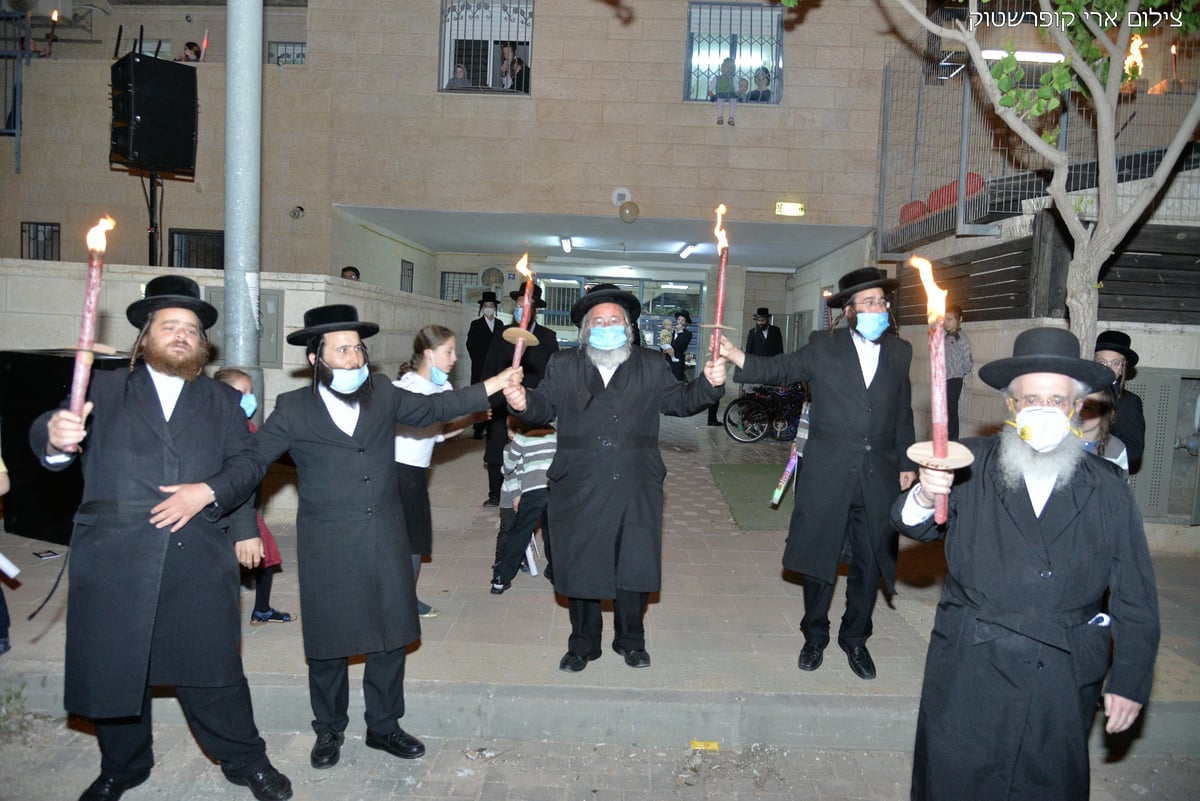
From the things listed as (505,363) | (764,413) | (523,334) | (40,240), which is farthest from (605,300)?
(40,240)

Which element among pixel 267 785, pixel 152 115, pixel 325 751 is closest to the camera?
pixel 267 785

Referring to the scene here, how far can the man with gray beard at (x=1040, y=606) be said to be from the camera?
258cm

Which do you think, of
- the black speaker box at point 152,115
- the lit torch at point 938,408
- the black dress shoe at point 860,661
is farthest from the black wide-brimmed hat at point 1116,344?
the black speaker box at point 152,115

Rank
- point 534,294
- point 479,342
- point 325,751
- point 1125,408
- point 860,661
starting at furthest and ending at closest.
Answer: point 479,342
point 534,294
point 1125,408
point 860,661
point 325,751

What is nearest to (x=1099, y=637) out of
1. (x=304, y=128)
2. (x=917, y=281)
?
(x=917, y=281)

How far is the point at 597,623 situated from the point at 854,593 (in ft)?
4.68

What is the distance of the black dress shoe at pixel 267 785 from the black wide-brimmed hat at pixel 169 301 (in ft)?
6.20

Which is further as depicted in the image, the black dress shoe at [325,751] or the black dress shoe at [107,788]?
the black dress shoe at [325,751]

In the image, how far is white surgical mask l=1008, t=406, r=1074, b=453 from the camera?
2621 millimetres

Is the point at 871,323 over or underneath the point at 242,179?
underneath

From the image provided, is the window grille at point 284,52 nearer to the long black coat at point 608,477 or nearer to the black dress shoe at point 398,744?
the long black coat at point 608,477

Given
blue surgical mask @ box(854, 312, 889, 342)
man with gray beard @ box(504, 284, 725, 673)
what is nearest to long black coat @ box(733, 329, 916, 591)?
blue surgical mask @ box(854, 312, 889, 342)

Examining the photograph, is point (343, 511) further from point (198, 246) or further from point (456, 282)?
point (456, 282)

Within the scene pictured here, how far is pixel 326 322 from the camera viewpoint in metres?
3.59
